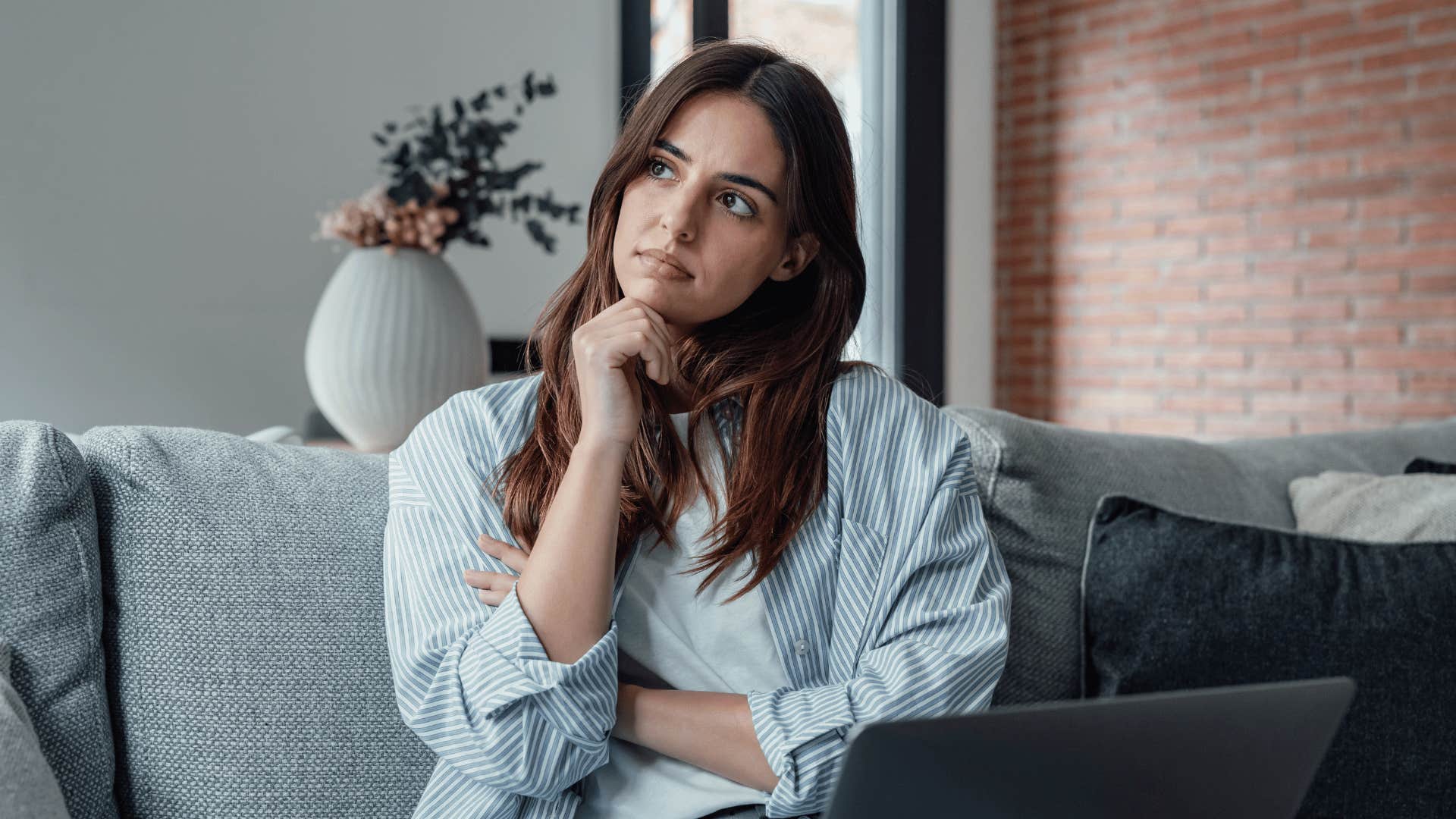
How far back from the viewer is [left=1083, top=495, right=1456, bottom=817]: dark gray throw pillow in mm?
1334

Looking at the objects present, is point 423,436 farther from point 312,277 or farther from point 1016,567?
point 312,277

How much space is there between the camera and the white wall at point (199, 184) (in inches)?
96.1

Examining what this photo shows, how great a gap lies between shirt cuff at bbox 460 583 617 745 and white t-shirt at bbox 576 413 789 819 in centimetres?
10

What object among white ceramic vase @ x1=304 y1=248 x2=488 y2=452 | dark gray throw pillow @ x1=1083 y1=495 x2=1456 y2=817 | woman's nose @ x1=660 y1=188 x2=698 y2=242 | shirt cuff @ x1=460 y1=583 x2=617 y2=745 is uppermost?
woman's nose @ x1=660 y1=188 x2=698 y2=242

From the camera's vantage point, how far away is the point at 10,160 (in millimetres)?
2402

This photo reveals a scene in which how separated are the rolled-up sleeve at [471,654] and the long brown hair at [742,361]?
5cm

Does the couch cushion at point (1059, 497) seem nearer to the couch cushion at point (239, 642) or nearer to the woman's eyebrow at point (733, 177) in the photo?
the woman's eyebrow at point (733, 177)

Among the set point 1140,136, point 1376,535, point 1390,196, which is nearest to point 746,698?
point 1376,535

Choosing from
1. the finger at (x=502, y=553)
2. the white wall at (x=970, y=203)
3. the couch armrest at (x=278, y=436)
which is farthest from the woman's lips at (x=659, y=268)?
the white wall at (x=970, y=203)

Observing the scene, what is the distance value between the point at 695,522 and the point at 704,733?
0.21 meters

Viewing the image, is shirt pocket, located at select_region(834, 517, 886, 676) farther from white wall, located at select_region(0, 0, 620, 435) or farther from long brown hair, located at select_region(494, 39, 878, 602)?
white wall, located at select_region(0, 0, 620, 435)

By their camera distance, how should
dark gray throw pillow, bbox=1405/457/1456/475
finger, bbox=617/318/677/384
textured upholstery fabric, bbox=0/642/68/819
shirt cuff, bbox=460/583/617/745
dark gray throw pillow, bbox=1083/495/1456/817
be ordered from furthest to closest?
dark gray throw pillow, bbox=1405/457/1456/475, dark gray throw pillow, bbox=1083/495/1456/817, finger, bbox=617/318/677/384, shirt cuff, bbox=460/583/617/745, textured upholstery fabric, bbox=0/642/68/819

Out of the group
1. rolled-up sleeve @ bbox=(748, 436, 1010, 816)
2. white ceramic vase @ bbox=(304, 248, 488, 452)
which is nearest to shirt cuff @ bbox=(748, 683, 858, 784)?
rolled-up sleeve @ bbox=(748, 436, 1010, 816)

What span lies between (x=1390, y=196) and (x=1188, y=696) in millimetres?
3792
